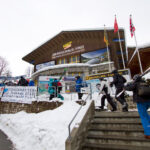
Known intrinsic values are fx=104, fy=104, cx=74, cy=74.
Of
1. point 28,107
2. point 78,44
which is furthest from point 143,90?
point 78,44

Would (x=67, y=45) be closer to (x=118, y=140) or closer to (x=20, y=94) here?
(x=20, y=94)

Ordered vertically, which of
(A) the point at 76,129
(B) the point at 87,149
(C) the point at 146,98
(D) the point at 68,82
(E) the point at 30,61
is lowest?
(B) the point at 87,149

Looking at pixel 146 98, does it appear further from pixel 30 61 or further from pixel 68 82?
pixel 30 61

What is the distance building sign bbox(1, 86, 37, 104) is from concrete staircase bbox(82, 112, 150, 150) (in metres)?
4.66

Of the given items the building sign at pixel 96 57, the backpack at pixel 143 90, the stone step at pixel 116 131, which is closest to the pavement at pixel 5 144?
the stone step at pixel 116 131

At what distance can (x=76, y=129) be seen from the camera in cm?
307

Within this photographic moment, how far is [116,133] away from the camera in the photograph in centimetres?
330

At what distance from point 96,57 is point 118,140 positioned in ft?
53.7

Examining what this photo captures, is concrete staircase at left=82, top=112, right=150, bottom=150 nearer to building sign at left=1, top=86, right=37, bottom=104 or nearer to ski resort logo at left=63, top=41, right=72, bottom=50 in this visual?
building sign at left=1, top=86, right=37, bottom=104

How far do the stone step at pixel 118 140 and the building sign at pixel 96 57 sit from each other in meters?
15.3

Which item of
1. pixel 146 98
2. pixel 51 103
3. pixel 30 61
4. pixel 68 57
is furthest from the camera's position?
pixel 30 61

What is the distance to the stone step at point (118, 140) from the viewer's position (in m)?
2.81

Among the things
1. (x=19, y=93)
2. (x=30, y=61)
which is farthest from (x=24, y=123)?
(x=30, y=61)

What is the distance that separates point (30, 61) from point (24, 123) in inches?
1117
